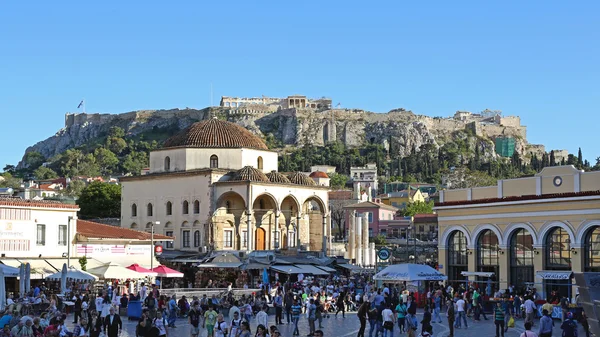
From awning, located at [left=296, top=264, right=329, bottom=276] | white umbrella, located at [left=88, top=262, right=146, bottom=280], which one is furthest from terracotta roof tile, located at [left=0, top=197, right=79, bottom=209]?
awning, located at [left=296, top=264, right=329, bottom=276]

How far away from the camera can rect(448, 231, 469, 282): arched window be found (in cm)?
4419

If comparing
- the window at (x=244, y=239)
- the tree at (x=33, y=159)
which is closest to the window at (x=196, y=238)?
the window at (x=244, y=239)

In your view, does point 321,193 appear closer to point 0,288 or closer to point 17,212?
point 17,212

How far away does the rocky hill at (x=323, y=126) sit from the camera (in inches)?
6929

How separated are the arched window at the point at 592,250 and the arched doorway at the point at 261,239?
26537 millimetres

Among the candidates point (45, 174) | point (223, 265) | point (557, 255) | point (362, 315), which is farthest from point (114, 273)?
point (45, 174)

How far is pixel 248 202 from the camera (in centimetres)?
5803

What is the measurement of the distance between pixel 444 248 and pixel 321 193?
20297 millimetres

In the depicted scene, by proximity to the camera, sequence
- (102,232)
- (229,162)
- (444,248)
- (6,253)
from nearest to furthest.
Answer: (6,253) < (444,248) < (102,232) < (229,162)

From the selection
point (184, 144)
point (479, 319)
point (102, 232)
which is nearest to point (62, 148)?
point (184, 144)

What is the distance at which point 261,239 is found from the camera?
6181cm

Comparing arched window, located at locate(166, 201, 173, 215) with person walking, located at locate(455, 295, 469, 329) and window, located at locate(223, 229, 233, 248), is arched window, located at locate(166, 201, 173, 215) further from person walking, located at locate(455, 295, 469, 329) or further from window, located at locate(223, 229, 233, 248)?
person walking, located at locate(455, 295, 469, 329)

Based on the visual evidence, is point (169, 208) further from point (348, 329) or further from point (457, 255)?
point (348, 329)

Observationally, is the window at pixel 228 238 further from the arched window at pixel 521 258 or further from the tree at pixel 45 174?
the tree at pixel 45 174
